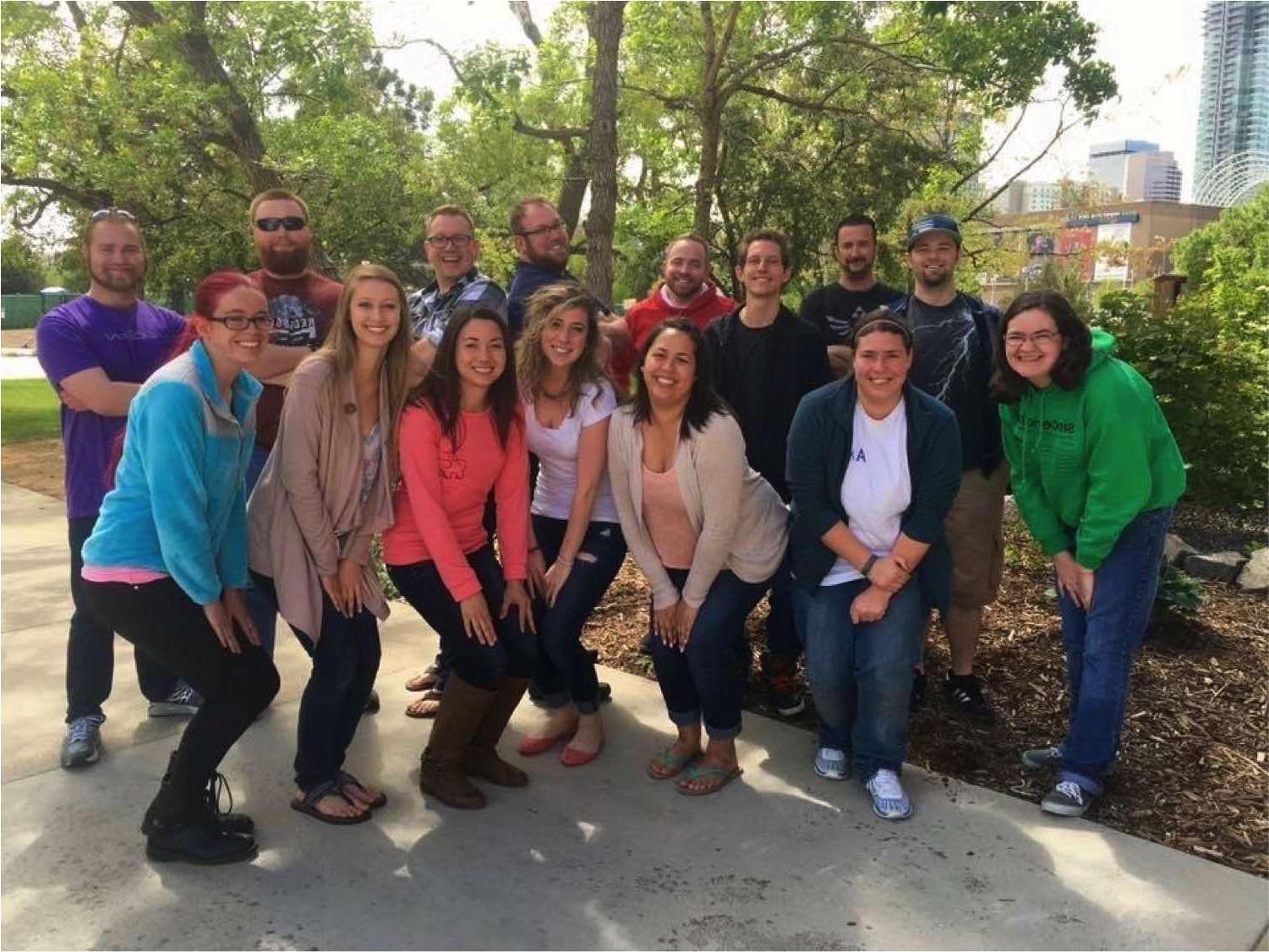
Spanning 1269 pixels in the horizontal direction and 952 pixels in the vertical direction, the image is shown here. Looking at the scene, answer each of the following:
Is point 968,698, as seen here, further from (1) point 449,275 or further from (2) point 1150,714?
(1) point 449,275

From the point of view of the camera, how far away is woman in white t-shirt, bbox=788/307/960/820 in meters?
3.46

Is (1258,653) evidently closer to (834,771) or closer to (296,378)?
(834,771)

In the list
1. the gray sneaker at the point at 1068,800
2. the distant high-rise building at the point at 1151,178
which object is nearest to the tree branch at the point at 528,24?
the gray sneaker at the point at 1068,800

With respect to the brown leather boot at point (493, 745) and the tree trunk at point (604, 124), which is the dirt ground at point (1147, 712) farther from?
the tree trunk at point (604, 124)

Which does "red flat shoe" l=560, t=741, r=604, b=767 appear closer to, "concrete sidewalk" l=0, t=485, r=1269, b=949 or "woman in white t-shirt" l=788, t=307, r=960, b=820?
"concrete sidewalk" l=0, t=485, r=1269, b=949

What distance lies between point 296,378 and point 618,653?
2391mm

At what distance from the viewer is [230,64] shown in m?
10.2

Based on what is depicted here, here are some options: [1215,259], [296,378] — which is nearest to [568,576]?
[296,378]

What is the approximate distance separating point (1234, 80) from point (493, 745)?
1103 cm

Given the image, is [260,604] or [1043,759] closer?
[1043,759]

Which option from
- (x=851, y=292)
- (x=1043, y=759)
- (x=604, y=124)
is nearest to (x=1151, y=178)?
(x=604, y=124)

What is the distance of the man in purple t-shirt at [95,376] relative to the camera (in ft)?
11.8

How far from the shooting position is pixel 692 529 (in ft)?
11.9

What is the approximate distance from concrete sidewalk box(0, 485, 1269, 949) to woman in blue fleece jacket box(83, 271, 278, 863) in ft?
0.75
